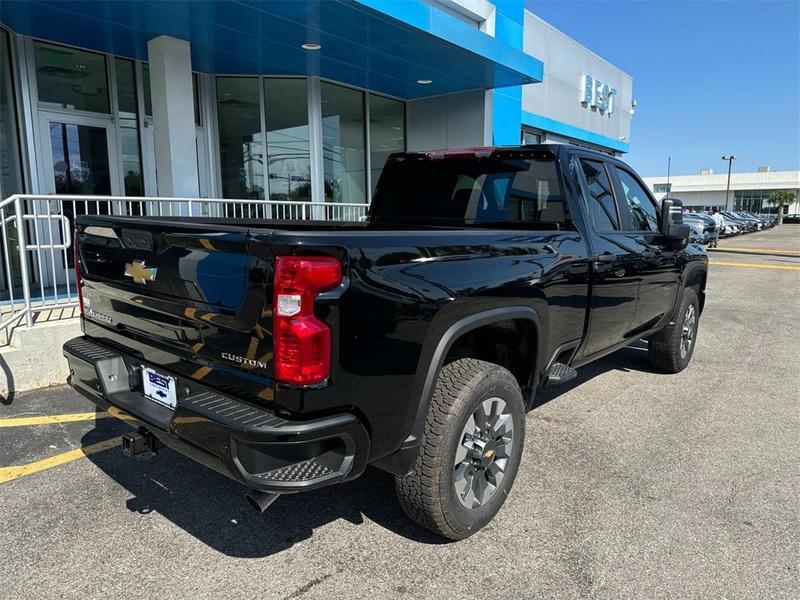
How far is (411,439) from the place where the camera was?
254 centimetres

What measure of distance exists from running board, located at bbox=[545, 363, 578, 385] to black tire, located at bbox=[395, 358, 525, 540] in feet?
1.68

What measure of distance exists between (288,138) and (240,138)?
36.3 inches

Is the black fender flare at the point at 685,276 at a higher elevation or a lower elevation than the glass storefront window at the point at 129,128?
lower

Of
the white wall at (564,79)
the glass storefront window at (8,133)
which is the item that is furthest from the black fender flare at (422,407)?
the white wall at (564,79)

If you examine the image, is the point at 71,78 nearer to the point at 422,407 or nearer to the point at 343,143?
the point at 343,143

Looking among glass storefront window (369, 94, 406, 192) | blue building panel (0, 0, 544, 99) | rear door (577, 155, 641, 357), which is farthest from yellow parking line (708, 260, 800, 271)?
rear door (577, 155, 641, 357)

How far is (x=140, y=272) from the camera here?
8.99ft

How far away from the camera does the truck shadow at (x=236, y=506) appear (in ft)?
9.49

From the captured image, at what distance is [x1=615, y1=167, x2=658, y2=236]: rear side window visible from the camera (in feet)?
15.0

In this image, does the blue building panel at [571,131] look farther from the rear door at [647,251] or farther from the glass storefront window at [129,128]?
the rear door at [647,251]

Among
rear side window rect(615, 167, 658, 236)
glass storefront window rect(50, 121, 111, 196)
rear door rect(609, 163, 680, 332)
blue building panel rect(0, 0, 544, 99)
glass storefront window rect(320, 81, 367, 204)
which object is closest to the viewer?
rear door rect(609, 163, 680, 332)

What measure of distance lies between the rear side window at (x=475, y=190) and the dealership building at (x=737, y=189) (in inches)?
3349

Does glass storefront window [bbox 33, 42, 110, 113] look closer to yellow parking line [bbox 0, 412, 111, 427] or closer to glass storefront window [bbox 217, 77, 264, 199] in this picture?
glass storefront window [bbox 217, 77, 264, 199]

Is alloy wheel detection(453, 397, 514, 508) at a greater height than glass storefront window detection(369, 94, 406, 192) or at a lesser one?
lesser
